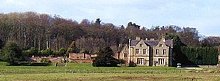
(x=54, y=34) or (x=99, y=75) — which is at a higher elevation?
(x=54, y=34)

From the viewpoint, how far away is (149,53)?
9812 centimetres

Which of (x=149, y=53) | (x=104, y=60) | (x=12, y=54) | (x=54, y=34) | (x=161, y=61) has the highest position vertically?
(x=54, y=34)

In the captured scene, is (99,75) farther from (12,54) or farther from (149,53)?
(149,53)

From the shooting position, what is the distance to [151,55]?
9838 cm

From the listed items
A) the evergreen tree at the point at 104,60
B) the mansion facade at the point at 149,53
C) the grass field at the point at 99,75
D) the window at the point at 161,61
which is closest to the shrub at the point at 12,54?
the evergreen tree at the point at 104,60

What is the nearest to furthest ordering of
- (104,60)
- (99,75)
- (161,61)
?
(99,75)
(104,60)
(161,61)

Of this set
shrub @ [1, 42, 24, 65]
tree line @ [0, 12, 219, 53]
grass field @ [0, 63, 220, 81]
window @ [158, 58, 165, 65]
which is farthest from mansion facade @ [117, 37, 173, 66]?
grass field @ [0, 63, 220, 81]

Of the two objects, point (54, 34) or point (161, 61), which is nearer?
point (161, 61)

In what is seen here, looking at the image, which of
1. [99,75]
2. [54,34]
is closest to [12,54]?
[99,75]

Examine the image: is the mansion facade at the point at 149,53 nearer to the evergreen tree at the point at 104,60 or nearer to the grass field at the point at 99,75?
the evergreen tree at the point at 104,60

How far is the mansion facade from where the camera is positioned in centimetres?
9738

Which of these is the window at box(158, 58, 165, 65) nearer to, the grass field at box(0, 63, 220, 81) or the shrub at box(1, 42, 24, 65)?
the shrub at box(1, 42, 24, 65)

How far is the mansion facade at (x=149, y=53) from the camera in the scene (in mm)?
97375

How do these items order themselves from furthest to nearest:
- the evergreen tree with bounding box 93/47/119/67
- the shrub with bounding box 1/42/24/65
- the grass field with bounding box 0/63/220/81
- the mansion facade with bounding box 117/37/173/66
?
the mansion facade with bounding box 117/37/173/66, the evergreen tree with bounding box 93/47/119/67, the shrub with bounding box 1/42/24/65, the grass field with bounding box 0/63/220/81
